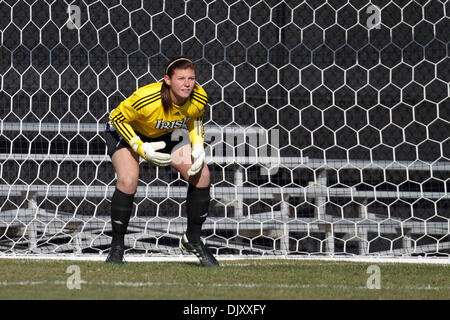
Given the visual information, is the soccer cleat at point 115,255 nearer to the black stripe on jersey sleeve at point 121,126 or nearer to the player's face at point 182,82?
the black stripe on jersey sleeve at point 121,126

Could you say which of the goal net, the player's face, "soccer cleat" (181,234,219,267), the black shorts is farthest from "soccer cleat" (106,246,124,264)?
the goal net

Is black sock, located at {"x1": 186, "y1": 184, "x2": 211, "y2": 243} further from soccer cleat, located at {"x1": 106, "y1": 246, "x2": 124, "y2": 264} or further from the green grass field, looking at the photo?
soccer cleat, located at {"x1": 106, "y1": 246, "x2": 124, "y2": 264}

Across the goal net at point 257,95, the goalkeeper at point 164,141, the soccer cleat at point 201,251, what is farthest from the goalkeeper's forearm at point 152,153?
the goal net at point 257,95

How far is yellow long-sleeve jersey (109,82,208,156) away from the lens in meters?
3.36

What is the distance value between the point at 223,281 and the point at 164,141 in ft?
2.94

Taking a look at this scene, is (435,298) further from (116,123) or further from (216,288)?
(116,123)

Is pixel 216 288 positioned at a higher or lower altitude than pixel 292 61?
lower

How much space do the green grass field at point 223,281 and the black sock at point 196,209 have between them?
0.16m

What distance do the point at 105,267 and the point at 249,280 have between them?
28.4 inches

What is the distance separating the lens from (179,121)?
3.44m

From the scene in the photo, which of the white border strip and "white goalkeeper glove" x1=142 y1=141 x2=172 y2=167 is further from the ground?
"white goalkeeper glove" x1=142 y1=141 x2=172 y2=167
